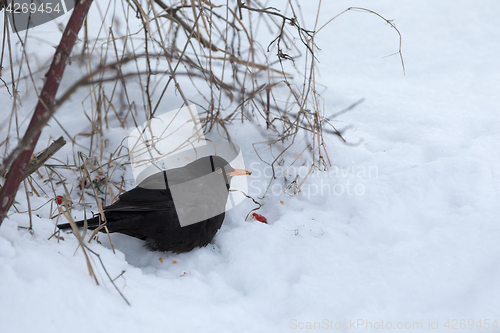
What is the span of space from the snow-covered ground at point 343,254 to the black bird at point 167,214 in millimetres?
111

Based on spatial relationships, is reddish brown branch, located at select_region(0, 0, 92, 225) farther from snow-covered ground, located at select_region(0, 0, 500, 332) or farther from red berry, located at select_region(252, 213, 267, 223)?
red berry, located at select_region(252, 213, 267, 223)

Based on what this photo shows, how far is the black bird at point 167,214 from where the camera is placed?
2283 millimetres

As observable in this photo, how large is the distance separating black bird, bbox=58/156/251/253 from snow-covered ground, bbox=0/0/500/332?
0.36ft

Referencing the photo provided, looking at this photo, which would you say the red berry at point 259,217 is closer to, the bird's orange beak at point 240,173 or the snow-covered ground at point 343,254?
the snow-covered ground at point 343,254

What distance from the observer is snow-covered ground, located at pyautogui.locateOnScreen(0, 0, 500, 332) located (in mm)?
1497

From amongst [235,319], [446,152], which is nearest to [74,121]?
[235,319]

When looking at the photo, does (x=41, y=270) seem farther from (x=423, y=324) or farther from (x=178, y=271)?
(x=423, y=324)

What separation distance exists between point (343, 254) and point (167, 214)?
1189 millimetres

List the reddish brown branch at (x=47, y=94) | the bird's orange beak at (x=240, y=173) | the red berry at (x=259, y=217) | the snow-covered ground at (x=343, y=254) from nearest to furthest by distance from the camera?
1. the reddish brown branch at (x=47, y=94)
2. the snow-covered ground at (x=343, y=254)
3. the red berry at (x=259, y=217)
4. the bird's orange beak at (x=240, y=173)

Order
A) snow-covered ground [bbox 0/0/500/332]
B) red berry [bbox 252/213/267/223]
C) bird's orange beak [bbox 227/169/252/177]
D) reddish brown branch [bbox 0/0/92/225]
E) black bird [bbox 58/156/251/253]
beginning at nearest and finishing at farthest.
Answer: reddish brown branch [bbox 0/0/92/225] → snow-covered ground [bbox 0/0/500/332] → black bird [bbox 58/156/251/253] → red berry [bbox 252/213/267/223] → bird's orange beak [bbox 227/169/252/177]

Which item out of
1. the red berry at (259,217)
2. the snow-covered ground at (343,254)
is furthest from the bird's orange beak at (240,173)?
the red berry at (259,217)

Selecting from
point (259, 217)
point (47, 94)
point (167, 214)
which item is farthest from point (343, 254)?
point (47, 94)

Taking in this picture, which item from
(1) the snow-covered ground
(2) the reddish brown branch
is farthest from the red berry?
(2) the reddish brown branch

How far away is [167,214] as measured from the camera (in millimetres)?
2355
